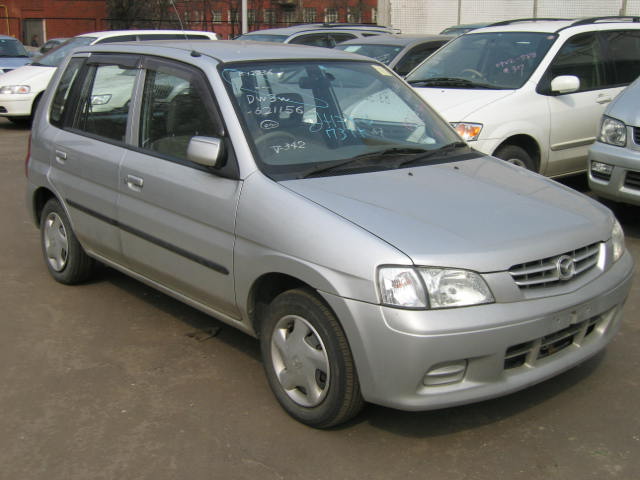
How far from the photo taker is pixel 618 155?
662 centimetres

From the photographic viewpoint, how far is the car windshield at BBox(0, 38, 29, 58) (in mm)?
17631

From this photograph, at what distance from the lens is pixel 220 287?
412 cm

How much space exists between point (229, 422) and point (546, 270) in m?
1.66

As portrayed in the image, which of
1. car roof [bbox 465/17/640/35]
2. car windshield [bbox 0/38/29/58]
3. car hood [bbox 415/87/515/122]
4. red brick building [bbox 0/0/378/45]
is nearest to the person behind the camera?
car hood [bbox 415/87/515/122]

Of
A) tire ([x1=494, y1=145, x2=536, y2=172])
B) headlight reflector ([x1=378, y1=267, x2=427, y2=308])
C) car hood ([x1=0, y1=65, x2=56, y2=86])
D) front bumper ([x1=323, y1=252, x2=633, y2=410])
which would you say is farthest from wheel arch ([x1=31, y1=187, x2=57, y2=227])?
car hood ([x1=0, y1=65, x2=56, y2=86])

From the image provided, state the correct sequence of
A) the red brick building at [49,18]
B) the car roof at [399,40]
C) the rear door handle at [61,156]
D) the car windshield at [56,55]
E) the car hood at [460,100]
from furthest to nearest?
the red brick building at [49,18] < the car windshield at [56,55] < the car roof at [399,40] < the car hood at [460,100] < the rear door handle at [61,156]

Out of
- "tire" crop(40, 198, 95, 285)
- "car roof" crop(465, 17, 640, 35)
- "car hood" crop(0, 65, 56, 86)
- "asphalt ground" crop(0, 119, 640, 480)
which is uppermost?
"car roof" crop(465, 17, 640, 35)

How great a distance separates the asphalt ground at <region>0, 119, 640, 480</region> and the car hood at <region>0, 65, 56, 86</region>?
985 centimetres

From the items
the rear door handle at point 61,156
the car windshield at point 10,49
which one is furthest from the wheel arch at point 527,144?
the car windshield at point 10,49

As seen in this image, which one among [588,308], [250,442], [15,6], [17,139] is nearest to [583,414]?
[588,308]

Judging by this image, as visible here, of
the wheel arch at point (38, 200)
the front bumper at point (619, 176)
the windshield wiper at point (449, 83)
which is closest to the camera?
the wheel arch at point (38, 200)

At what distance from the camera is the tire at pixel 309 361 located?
3.45 metres

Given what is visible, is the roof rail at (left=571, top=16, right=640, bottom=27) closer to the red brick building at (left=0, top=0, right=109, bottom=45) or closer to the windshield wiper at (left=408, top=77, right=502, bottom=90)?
the windshield wiper at (left=408, top=77, right=502, bottom=90)

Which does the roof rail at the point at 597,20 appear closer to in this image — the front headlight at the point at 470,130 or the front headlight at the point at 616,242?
the front headlight at the point at 470,130
